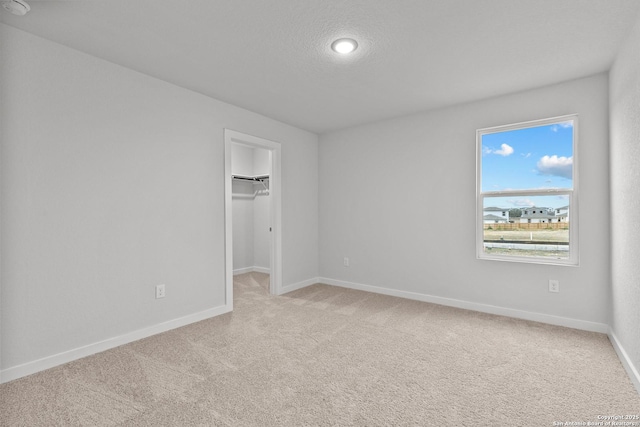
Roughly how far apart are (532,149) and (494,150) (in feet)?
1.17

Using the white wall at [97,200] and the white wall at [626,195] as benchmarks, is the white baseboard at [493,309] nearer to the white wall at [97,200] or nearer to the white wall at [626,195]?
the white wall at [626,195]

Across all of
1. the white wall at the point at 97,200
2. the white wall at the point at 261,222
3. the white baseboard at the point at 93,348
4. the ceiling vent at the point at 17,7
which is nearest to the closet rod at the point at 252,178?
the white wall at the point at 261,222

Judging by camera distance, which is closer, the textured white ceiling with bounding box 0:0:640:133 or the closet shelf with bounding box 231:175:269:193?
the textured white ceiling with bounding box 0:0:640:133

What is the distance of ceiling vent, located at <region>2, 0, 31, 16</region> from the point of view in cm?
182

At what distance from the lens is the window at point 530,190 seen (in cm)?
308

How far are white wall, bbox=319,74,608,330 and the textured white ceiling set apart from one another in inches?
15.6

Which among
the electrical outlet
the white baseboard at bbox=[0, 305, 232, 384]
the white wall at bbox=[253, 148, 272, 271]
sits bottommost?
the white baseboard at bbox=[0, 305, 232, 384]

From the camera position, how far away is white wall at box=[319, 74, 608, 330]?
2.92 meters

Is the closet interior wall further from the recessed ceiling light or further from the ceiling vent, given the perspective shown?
the ceiling vent

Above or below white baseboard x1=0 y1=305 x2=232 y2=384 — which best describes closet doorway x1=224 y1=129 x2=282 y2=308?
above

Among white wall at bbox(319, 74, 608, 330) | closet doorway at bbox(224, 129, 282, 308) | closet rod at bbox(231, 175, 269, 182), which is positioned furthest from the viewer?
closet doorway at bbox(224, 129, 282, 308)

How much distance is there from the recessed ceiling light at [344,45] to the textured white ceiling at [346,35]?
60 mm

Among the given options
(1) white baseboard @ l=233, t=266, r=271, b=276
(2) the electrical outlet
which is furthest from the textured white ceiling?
(1) white baseboard @ l=233, t=266, r=271, b=276

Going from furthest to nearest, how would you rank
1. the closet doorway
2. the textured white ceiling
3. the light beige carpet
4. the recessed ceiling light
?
the closet doorway < the recessed ceiling light < the textured white ceiling < the light beige carpet
